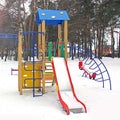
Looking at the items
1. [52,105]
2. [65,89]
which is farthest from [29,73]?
[52,105]

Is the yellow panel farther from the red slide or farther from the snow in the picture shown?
the red slide

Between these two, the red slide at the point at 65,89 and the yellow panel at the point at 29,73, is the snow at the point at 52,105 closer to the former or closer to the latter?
the red slide at the point at 65,89

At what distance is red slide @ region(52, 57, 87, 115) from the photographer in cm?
758

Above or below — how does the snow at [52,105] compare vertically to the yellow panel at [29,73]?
below

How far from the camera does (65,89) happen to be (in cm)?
898

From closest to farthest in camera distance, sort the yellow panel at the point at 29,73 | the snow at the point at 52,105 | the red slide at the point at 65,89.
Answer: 1. the snow at the point at 52,105
2. the red slide at the point at 65,89
3. the yellow panel at the point at 29,73

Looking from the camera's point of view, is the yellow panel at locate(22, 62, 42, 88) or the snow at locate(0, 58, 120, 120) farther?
the yellow panel at locate(22, 62, 42, 88)

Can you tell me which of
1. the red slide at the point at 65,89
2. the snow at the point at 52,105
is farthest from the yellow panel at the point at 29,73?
the red slide at the point at 65,89

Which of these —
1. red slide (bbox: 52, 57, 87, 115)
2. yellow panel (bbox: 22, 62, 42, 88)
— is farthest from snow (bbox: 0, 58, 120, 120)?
yellow panel (bbox: 22, 62, 42, 88)

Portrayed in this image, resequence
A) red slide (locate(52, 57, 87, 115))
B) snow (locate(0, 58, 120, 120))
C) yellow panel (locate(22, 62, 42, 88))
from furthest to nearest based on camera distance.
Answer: yellow panel (locate(22, 62, 42, 88)), red slide (locate(52, 57, 87, 115)), snow (locate(0, 58, 120, 120))

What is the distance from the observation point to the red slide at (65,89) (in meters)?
7.58

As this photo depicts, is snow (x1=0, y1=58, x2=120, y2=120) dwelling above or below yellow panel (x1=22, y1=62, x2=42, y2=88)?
below

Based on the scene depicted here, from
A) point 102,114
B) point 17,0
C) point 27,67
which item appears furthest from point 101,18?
point 102,114

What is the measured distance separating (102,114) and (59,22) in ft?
16.1
